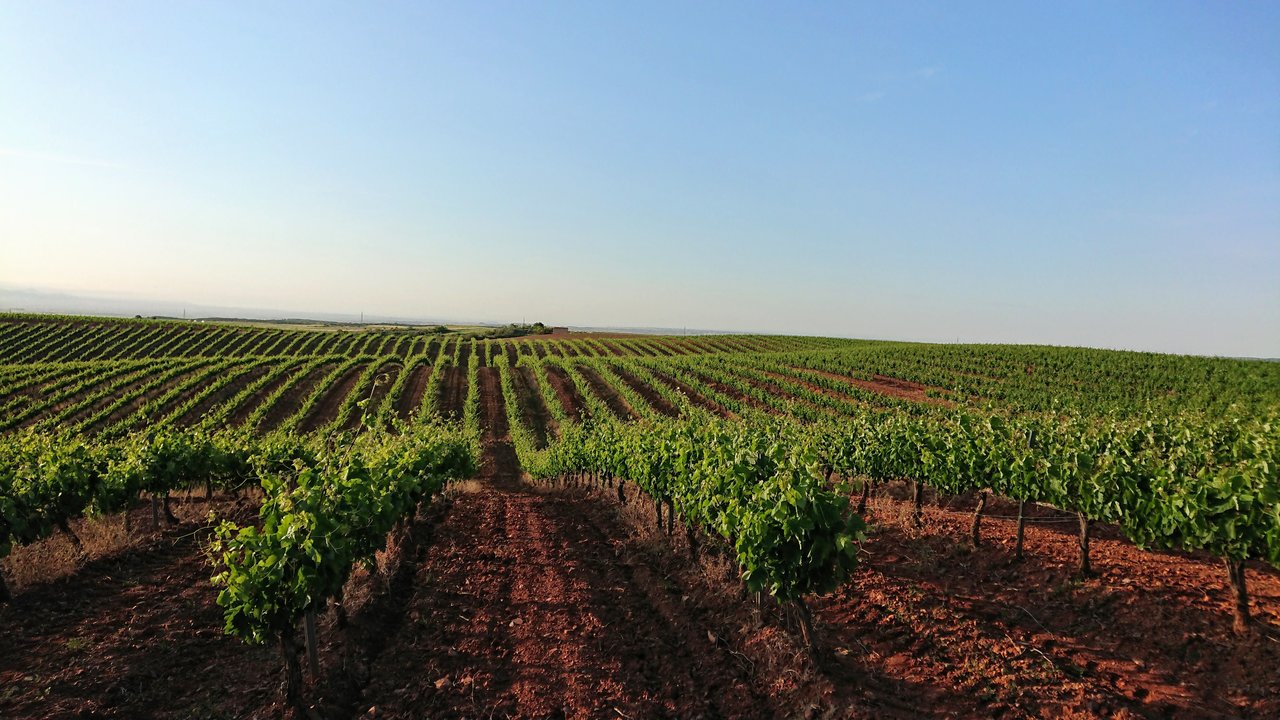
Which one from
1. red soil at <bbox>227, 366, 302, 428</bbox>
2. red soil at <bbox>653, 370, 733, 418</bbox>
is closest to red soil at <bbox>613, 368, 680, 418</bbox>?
red soil at <bbox>653, 370, 733, 418</bbox>

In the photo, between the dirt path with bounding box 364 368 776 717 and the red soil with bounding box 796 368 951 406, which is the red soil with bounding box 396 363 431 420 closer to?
the dirt path with bounding box 364 368 776 717

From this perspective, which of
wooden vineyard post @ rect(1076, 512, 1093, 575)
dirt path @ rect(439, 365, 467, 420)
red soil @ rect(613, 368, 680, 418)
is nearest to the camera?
Answer: wooden vineyard post @ rect(1076, 512, 1093, 575)

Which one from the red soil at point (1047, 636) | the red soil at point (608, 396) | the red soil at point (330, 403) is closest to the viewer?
the red soil at point (1047, 636)

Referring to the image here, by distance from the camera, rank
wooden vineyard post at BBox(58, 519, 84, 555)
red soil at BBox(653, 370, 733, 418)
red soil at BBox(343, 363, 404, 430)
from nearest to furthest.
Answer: wooden vineyard post at BBox(58, 519, 84, 555), red soil at BBox(653, 370, 733, 418), red soil at BBox(343, 363, 404, 430)

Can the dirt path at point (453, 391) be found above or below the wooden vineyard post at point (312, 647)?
below

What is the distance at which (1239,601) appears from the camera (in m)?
6.72

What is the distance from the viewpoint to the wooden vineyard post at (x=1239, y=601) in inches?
261

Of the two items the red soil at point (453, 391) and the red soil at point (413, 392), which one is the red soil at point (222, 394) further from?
the red soil at point (453, 391)

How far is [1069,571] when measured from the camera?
858 centimetres

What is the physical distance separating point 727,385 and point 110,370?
160 ft

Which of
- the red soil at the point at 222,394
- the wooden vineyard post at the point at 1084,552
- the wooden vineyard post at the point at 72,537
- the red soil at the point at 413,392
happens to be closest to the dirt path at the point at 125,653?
the wooden vineyard post at the point at 72,537

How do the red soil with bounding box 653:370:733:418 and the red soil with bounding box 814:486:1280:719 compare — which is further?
the red soil with bounding box 653:370:733:418

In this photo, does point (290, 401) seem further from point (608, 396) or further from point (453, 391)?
point (608, 396)

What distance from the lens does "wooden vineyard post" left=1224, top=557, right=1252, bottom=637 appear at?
21.7ft
